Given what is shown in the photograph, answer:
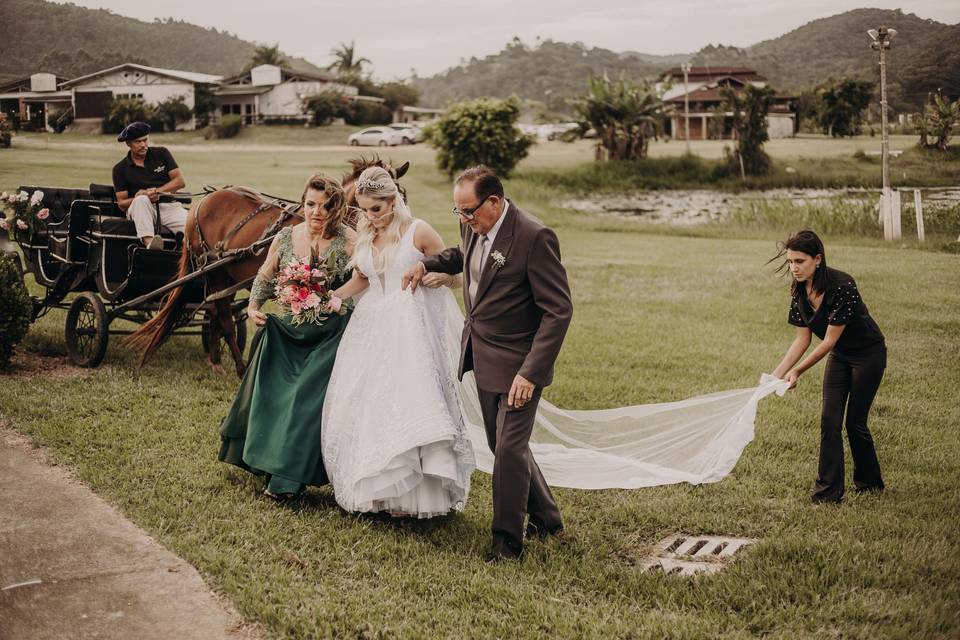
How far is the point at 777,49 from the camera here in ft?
53.4

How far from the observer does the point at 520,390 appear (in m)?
4.62

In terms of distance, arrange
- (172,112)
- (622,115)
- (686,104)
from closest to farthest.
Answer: (172,112) < (686,104) < (622,115)

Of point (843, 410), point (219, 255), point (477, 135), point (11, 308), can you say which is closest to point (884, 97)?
point (843, 410)

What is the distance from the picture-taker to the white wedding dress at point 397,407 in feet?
16.7

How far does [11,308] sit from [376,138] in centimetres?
2124

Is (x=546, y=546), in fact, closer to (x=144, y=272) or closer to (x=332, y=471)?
(x=332, y=471)

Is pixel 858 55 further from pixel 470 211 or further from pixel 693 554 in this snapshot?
pixel 470 211

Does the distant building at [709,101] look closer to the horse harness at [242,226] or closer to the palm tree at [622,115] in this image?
the palm tree at [622,115]

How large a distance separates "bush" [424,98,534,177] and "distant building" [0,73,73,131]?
51.3 feet

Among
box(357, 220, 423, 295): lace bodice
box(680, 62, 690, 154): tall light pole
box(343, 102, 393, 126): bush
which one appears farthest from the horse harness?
box(680, 62, 690, 154): tall light pole

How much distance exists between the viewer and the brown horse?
28.5ft

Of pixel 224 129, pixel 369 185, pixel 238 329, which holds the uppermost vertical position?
pixel 224 129

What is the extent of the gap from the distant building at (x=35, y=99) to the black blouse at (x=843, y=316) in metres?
12.5

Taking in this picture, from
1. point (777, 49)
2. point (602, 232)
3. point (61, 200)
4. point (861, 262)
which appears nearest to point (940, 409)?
point (861, 262)
